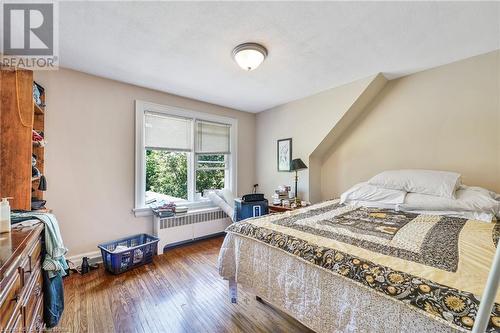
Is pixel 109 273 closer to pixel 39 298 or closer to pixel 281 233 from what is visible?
pixel 39 298

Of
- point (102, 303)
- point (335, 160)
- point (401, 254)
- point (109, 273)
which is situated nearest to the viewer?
point (401, 254)

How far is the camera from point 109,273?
94.7 inches

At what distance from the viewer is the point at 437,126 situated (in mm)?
2482

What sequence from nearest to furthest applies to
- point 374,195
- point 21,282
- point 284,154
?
point 21,282 < point 374,195 < point 284,154

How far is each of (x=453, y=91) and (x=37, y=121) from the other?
453 cm

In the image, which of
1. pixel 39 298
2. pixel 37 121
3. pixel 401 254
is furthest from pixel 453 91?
pixel 37 121

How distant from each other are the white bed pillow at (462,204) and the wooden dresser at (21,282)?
9.24 feet

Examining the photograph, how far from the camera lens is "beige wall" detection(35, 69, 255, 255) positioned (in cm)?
241

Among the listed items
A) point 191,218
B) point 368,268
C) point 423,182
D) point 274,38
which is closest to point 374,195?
point 423,182

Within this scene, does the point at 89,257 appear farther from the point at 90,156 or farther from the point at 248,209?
the point at 248,209

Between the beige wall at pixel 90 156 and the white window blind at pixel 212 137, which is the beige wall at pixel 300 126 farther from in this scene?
the beige wall at pixel 90 156

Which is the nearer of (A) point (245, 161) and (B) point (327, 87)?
(B) point (327, 87)

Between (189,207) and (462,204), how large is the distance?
10.9 feet

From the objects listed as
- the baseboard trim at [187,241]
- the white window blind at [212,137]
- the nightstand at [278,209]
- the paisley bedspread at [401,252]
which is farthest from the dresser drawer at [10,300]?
the white window blind at [212,137]
